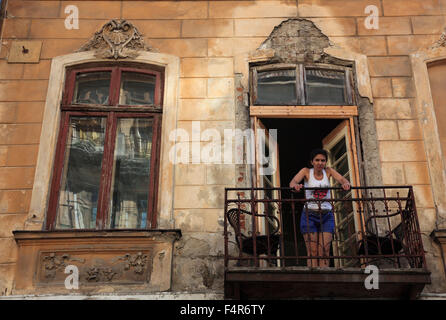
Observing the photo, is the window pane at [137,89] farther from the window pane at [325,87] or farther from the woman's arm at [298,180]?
the woman's arm at [298,180]

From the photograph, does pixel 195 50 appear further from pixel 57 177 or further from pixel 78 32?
pixel 57 177

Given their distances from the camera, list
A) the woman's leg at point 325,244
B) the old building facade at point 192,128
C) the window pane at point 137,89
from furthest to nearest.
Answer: the window pane at point 137,89
the old building facade at point 192,128
the woman's leg at point 325,244

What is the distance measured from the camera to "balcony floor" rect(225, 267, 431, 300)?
20.2 ft

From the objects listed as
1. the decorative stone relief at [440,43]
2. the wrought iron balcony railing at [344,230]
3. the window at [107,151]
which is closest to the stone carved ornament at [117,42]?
the window at [107,151]

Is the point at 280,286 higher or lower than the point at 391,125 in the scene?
lower

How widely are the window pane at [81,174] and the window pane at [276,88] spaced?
6.36ft

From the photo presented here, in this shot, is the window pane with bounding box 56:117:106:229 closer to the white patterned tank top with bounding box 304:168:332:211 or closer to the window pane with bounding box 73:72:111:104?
the window pane with bounding box 73:72:111:104

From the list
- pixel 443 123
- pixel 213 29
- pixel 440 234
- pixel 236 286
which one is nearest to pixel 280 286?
pixel 236 286

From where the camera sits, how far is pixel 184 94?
307 inches

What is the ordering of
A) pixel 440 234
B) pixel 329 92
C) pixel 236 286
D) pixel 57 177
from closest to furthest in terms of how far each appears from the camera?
pixel 236 286 < pixel 440 234 < pixel 57 177 < pixel 329 92

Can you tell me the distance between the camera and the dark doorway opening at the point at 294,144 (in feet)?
30.1

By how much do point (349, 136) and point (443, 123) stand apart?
1186 millimetres

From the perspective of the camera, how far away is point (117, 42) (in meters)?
8.11

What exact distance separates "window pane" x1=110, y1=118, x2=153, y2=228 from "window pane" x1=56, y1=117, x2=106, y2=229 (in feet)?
0.69
